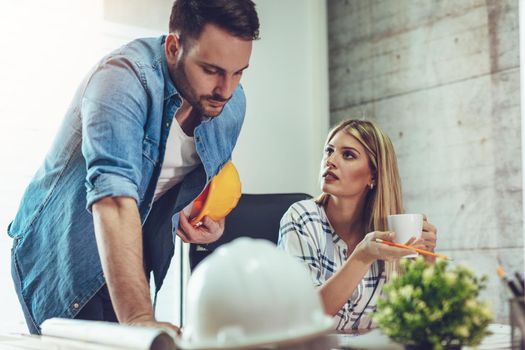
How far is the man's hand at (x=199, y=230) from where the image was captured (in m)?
2.01

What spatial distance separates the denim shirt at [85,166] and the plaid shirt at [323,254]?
616 millimetres

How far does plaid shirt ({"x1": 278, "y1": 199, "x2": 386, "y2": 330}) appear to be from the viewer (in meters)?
2.40

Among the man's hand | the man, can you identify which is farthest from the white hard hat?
the man's hand

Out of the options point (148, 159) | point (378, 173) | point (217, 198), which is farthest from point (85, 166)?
point (378, 173)

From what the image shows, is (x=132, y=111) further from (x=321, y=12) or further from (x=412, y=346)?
(x=321, y=12)

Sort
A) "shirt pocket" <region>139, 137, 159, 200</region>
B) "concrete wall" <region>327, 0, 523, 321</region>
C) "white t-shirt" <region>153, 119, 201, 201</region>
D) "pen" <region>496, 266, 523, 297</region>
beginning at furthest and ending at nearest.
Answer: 1. "concrete wall" <region>327, 0, 523, 321</region>
2. "white t-shirt" <region>153, 119, 201, 201</region>
3. "shirt pocket" <region>139, 137, 159, 200</region>
4. "pen" <region>496, 266, 523, 297</region>

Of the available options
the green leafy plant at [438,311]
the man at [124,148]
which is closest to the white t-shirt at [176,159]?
the man at [124,148]

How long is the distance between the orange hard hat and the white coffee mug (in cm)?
43

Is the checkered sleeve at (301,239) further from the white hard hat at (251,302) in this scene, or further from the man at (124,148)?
the white hard hat at (251,302)

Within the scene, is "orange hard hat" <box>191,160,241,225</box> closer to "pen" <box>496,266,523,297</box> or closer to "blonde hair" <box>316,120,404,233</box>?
"blonde hair" <box>316,120,404,233</box>

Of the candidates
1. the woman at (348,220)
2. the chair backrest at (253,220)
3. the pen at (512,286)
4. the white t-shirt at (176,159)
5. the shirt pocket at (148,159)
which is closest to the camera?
the pen at (512,286)

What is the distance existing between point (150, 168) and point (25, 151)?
1795 millimetres

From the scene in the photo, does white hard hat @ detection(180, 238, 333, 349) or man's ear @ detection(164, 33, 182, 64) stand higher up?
man's ear @ detection(164, 33, 182, 64)

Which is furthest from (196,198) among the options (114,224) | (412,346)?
(412,346)
